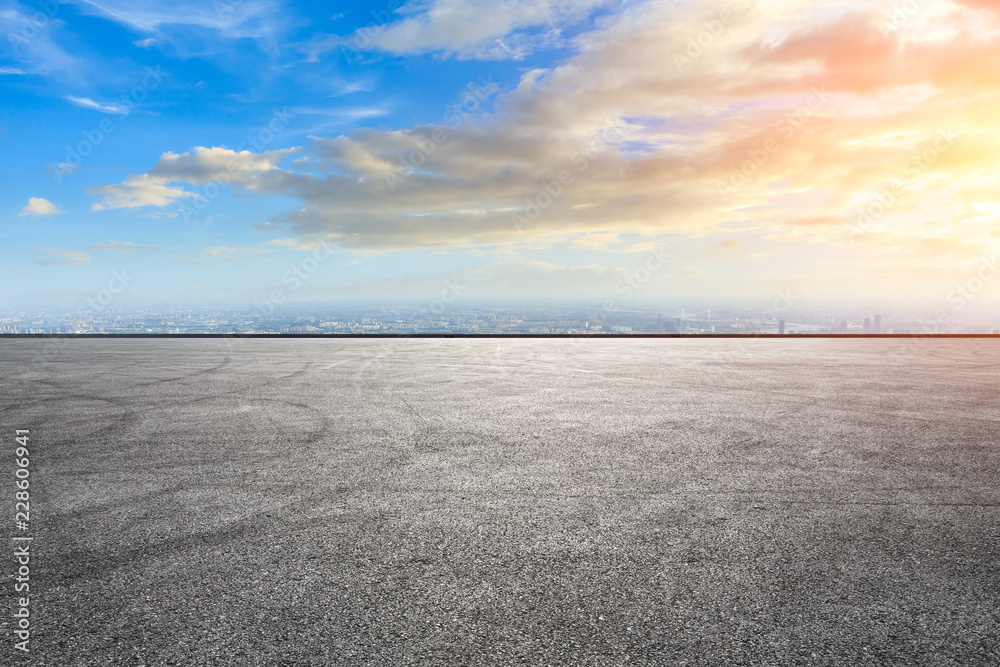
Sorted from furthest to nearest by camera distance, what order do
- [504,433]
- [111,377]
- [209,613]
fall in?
[111,377]
[504,433]
[209,613]

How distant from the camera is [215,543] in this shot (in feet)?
13.2

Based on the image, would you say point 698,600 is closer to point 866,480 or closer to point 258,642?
point 258,642

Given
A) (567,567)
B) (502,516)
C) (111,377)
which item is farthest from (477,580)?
(111,377)

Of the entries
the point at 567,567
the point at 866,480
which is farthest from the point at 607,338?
the point at 567,567

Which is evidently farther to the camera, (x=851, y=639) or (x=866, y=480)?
(x=866, y=480)

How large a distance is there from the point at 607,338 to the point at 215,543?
70.6 ft

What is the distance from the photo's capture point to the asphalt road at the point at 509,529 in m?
2.89

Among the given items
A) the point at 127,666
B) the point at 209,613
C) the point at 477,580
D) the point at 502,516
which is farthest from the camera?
the point at 502,516

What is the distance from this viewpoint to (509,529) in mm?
4223

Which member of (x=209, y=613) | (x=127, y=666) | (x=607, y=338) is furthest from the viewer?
(x=607, y=338)

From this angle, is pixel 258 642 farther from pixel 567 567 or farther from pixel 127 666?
pixel 567 567

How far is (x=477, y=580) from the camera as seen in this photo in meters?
3.44

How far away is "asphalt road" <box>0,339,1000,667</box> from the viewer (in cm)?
289

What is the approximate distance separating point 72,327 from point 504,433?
26.3 m
